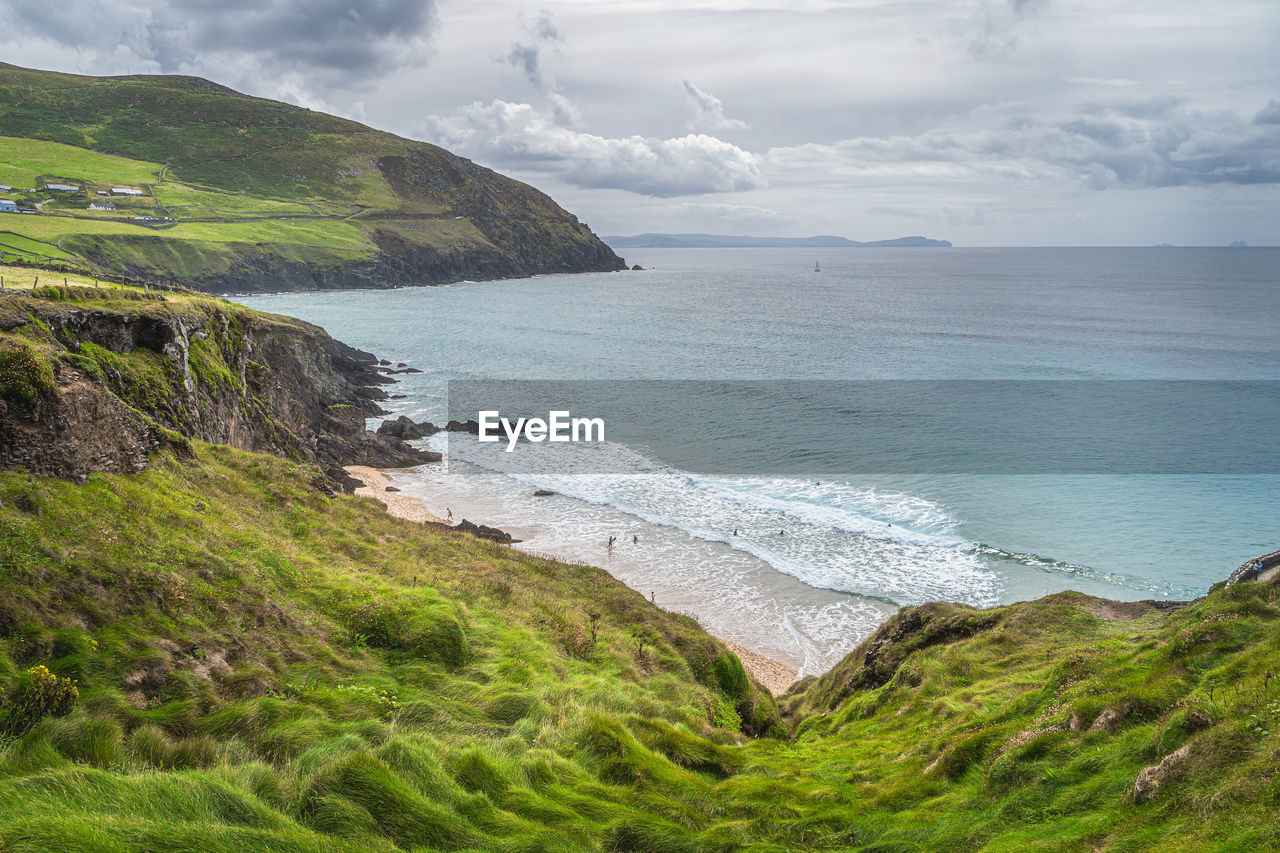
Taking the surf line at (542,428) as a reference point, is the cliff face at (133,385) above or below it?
above

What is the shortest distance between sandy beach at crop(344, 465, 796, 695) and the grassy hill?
8.60 metres

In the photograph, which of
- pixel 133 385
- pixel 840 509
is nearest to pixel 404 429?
pixel 840 509

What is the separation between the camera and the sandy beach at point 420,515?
29812 millimetres

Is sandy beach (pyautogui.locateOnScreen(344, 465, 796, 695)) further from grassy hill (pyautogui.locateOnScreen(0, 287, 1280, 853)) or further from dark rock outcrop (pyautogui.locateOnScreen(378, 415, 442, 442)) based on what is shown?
dark rock outcrop (pyautogui.locateOnScreen(378, 415, 442, 442))

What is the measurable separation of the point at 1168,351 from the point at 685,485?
84.2 m

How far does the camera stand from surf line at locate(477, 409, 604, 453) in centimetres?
6823

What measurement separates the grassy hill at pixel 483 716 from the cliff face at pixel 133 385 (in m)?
0.26

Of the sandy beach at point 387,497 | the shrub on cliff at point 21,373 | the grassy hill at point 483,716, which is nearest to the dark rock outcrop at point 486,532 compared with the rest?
the sandy beach at point 387,497

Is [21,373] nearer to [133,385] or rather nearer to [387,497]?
[133,385]

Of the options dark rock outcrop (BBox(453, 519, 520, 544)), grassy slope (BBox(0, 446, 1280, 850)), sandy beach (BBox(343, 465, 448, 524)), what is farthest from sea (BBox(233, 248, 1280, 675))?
grassy slope (BBox(0, 446, 1280, 850))

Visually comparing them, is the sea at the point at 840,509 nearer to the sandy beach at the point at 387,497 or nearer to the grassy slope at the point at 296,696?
the sandy beach at the point at 387,497

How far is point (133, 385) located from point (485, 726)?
64.8 feet

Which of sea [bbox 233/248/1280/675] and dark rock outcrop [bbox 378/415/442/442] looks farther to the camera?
dark rock outcrop [bbox 378/415/442/442]

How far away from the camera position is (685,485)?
178ft
